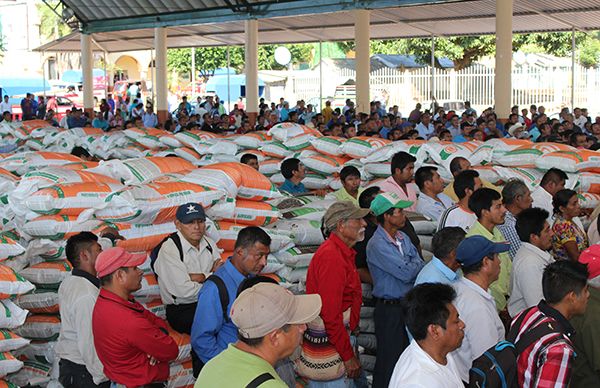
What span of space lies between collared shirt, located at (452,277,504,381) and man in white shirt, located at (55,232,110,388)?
183 centimetres

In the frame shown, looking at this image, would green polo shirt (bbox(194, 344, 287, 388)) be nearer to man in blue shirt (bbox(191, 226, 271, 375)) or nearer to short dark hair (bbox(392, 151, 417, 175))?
man in blue shirt (bbox(191, 226, 271, 375))

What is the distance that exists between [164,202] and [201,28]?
19.7 metres

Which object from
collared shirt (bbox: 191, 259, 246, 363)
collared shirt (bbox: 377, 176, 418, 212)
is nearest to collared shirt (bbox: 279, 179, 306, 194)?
collared shirt (bbox: 377, 176, 418, 212)

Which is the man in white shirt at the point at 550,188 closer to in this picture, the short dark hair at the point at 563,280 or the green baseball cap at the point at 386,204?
the green baseball cap at the point at 386,204

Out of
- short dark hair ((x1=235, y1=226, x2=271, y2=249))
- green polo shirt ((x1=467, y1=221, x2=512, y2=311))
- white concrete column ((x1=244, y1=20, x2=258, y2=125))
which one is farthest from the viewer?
white concrete column ((x1=244, y1=20, x2=258, y2=125))

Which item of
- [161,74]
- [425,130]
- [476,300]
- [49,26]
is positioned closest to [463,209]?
[476,300]

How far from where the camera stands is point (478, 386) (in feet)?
10.7

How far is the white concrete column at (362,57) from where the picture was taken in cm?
1872

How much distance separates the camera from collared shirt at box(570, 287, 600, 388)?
385 centimetres

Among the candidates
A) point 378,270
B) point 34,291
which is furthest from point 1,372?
point 378,270

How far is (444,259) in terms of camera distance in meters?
4.41

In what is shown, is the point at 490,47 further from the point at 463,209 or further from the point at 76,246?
the point at 76,246

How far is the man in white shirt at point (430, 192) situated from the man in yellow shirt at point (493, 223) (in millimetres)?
1489

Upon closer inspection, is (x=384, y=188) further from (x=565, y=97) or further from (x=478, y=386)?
(x=565, y=97)
